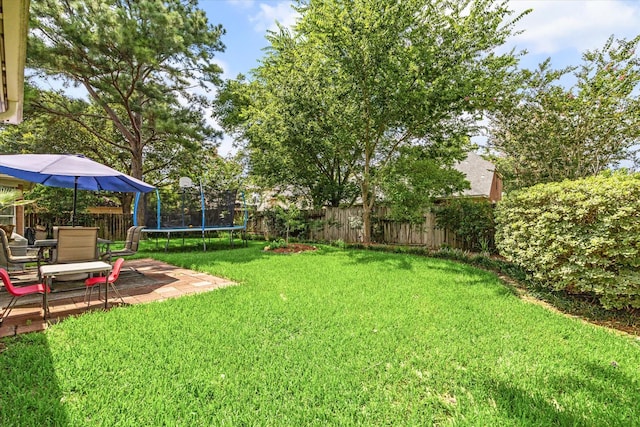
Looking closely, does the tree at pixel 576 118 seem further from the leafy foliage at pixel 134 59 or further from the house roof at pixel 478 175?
the leafy foliage at pixel 134 59

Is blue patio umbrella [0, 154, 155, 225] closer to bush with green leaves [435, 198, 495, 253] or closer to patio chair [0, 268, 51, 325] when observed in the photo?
patio chair [0, 268, 51, 325]

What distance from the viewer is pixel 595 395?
2.20 m

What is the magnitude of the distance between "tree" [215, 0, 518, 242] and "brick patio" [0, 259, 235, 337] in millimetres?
6941

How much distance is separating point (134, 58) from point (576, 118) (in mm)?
14464

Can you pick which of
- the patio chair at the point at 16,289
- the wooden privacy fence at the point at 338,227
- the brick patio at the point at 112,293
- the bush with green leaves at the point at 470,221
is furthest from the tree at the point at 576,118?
the patio chair at the point at 16,289

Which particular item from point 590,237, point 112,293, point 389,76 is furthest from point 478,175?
point 112,293

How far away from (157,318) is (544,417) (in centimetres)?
380

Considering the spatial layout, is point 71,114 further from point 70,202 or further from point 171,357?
point 171,357

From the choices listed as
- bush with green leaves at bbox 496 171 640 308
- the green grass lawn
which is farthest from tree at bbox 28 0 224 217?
bush with green leaves at bbox 496 171 640 308

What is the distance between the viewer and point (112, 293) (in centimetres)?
452

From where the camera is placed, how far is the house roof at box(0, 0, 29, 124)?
213 cm

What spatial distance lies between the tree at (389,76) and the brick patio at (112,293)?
22.8 feet

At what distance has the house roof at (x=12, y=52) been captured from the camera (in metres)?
2.13

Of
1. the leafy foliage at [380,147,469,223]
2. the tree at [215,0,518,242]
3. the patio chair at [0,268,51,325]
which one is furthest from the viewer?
the leafy foliage at [380,147,469,223]
